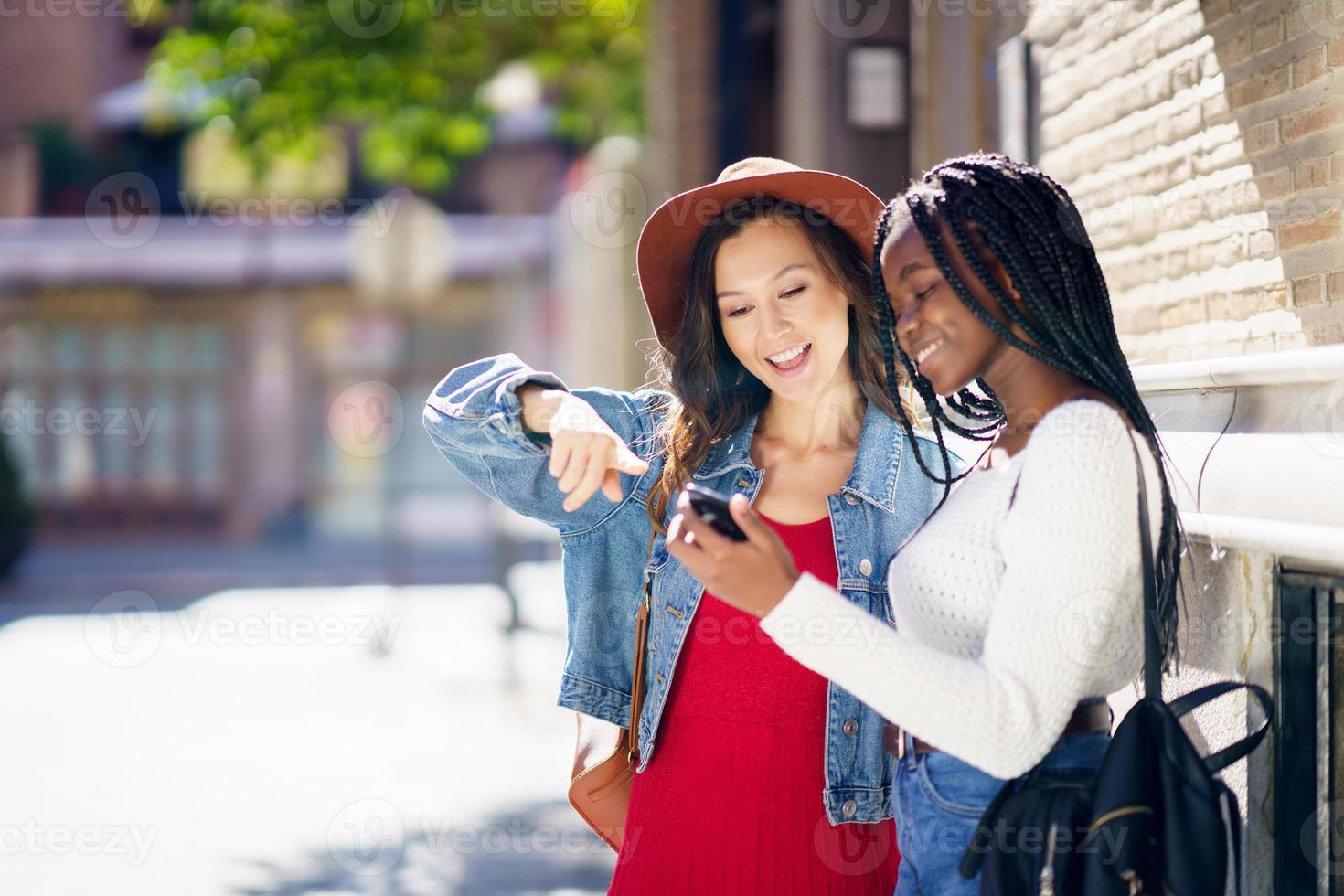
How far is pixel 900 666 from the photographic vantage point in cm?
172

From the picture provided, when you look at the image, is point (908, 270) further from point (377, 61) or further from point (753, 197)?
point (377, 61)

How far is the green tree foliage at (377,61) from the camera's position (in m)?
9.76

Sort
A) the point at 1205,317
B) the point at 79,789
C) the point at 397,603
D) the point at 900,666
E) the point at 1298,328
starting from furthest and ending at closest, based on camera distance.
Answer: the point at 397,603 < the point at 79,789 < the point at 1205,317 < the point at 1298,328 < the point at 900,666

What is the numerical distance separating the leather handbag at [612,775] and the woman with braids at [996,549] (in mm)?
663

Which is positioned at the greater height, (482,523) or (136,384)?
(136,384)

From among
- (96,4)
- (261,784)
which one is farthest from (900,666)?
(96,4)

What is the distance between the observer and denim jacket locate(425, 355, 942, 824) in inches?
94.8

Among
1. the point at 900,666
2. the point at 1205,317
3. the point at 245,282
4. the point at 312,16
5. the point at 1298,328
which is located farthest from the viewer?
the point at 245,282

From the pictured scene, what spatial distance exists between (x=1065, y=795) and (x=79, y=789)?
5908 millimetres

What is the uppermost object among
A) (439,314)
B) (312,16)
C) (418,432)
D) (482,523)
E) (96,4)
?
(96,4)

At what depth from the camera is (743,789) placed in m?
2.39

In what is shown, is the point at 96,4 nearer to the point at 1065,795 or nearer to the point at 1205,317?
the point at 1205,317

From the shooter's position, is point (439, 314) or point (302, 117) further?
point (439, 314)

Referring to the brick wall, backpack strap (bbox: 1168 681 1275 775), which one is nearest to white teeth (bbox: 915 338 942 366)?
backpack strap (bbox: 1168 681 1275 775)
